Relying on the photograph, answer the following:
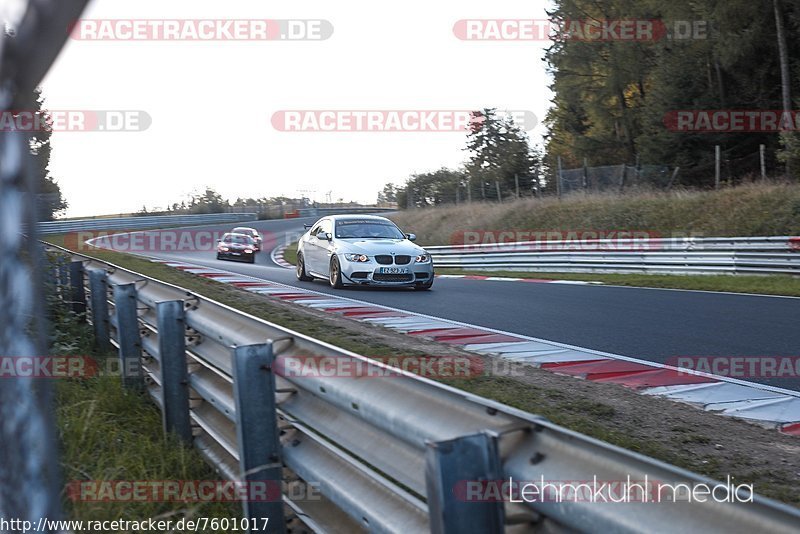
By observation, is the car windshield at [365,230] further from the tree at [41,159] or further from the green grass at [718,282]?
the tree at [41,159]

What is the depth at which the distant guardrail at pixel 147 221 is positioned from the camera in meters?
49.7

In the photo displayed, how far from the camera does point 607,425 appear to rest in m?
5.12

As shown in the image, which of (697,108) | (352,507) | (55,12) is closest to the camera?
(55,12)

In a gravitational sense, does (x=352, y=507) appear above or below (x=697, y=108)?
below

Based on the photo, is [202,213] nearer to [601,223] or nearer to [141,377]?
[601,223]

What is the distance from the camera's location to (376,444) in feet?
8.89

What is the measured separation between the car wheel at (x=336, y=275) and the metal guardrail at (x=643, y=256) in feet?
27.4

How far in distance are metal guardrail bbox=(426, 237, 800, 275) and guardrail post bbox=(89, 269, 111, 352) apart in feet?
43.3

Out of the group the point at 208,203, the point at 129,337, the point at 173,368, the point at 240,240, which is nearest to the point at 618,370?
the point at 173,368

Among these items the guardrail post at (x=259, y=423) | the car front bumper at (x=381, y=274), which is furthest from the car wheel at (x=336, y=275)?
the guardrail post at (x=259, y=423)

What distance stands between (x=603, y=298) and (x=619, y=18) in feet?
120

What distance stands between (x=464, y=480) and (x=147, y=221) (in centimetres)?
5801

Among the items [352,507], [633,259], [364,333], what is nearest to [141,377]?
[364,333]

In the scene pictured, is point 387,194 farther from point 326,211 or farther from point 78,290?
point 78,290
